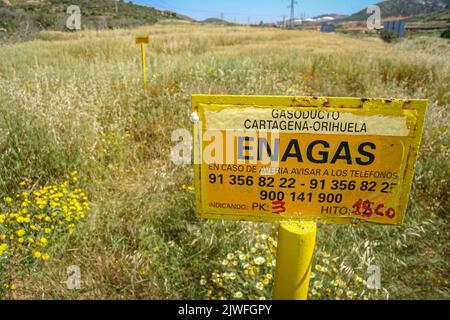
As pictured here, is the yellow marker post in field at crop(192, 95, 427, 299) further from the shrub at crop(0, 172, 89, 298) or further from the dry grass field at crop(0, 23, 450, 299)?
the shrub at crop(0, 172, 89, 298)

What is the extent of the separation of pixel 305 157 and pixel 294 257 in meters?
0.41

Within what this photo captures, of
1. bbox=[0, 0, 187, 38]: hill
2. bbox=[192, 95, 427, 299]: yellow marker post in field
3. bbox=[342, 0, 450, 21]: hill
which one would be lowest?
bbox=[192, 95, 427, 299]: yellow marker post in field

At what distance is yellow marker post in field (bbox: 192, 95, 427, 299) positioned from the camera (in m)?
1.12

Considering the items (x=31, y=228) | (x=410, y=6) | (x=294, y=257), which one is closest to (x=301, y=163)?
(x=294, y=257)

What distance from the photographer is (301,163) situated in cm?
120

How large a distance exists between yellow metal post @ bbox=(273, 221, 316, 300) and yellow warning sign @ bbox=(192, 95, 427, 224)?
0.08m

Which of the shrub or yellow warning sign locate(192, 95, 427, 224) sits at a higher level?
yellow warning sign locate(192, 95, 427, 224)

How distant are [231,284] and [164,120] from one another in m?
2.57

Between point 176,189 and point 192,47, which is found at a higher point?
point 192,47

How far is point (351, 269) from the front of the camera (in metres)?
1.93

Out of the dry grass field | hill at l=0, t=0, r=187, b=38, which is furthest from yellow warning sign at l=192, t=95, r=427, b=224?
hill at l=0, t=0, r=187, b=38

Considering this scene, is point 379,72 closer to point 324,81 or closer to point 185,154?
point 324,81

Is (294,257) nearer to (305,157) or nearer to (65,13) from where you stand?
(305,157)

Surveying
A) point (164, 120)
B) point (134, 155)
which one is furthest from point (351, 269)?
point (164, 120)
